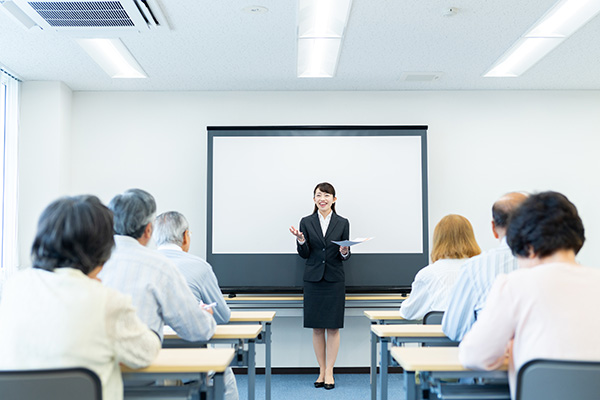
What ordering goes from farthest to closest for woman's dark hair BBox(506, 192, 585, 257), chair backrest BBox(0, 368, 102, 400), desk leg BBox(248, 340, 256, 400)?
desk leg BBox(248, 340, 256, 400) → woman's dark hair BBox(506, 192, 585, 257) → chair backrest BBox(0, 368, 102, 400)

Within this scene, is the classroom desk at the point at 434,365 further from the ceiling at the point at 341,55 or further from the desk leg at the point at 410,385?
the ceiling at the point at 341,55

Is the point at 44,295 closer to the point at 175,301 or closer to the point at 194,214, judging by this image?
the point at 175,301

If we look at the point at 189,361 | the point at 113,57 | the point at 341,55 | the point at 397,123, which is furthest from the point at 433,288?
the point at 113,57

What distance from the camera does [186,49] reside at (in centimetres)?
453

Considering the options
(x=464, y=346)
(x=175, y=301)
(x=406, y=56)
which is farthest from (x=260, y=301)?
(x=464, y=346)

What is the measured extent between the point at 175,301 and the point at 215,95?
380 centimetres

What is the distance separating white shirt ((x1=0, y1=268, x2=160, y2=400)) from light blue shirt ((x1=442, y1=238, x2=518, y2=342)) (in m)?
1.49

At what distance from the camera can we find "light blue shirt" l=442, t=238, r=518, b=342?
8.36 feet

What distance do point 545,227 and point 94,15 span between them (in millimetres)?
3080

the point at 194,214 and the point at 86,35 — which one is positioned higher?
the point at 86,35

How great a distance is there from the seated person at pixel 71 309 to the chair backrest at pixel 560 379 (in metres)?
1.16

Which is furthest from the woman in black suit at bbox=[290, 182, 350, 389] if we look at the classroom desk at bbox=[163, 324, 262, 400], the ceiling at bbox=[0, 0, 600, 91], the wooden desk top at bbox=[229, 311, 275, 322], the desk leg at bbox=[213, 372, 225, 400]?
the desk leg at bbox=[213, 372, 225, 400]

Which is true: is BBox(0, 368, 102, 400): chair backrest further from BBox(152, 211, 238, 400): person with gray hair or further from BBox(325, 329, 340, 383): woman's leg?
BBox(325, 329, 340, 383): woman's leg

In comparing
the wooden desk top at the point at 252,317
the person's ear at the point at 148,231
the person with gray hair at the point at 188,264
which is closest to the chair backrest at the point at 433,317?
the wooden desk top at the point at 252,317
